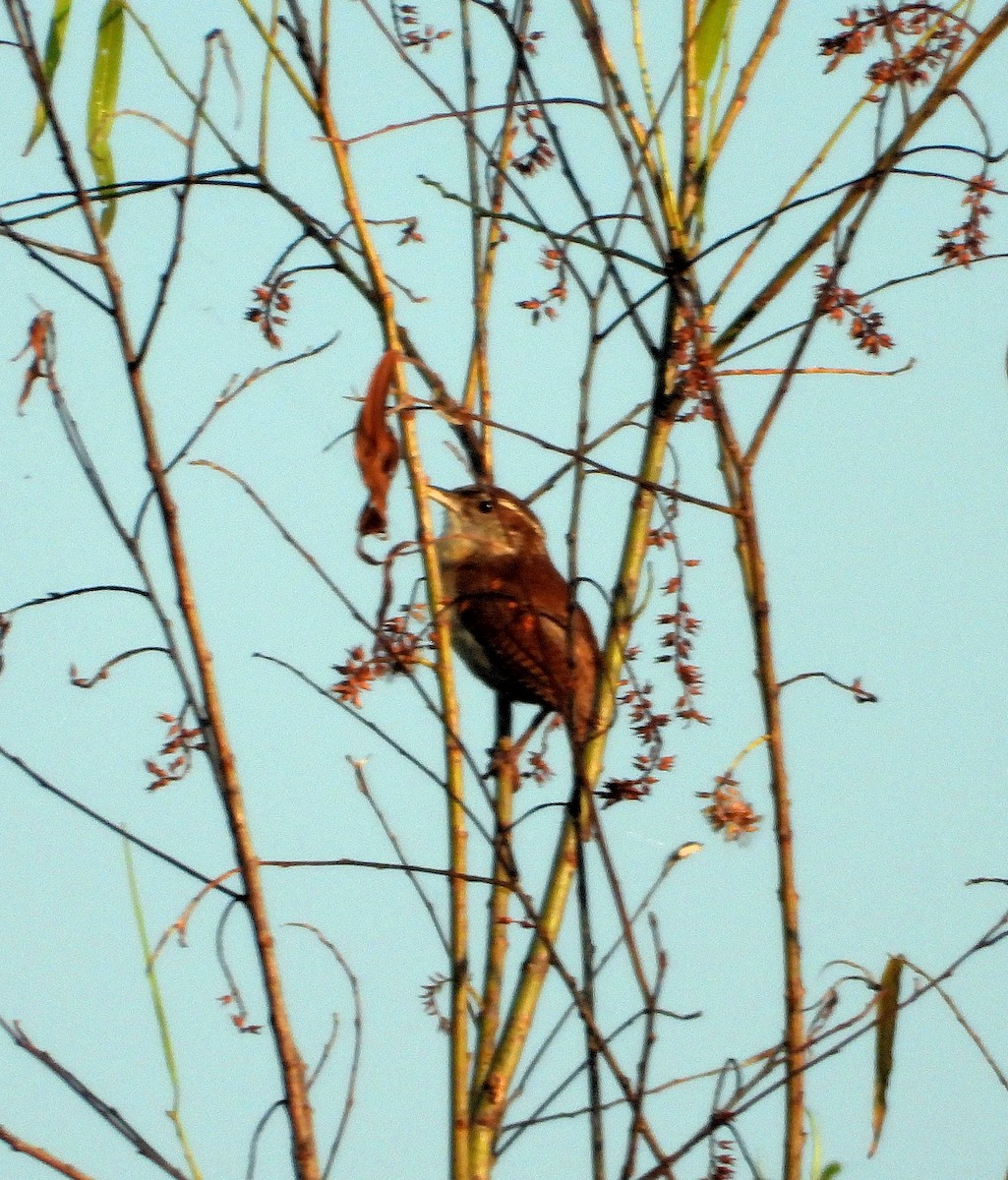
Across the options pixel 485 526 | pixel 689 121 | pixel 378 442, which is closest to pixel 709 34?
pixel 689 121

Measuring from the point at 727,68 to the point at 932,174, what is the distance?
344 millimetres

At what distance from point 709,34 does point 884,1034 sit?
1.51m

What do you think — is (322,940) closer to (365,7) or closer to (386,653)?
(386,653)

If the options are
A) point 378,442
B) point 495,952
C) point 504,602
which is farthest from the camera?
point 504,602

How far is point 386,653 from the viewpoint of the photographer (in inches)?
88.6

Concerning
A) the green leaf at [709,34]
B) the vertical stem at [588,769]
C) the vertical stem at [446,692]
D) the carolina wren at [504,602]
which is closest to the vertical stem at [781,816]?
the vertical stem at [588,769]

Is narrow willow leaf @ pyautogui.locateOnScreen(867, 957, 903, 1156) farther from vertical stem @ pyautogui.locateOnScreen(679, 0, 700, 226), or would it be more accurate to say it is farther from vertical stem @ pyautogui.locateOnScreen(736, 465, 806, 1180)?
vertical stem @ pyautogui.locateOnScreen(679, 0, 700, 226)

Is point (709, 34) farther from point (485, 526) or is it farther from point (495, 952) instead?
point (485, 526)

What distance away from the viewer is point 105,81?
272cm

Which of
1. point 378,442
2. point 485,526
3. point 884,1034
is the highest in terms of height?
point 485,526

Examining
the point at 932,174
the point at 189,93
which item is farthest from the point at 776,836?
the point at 189,93

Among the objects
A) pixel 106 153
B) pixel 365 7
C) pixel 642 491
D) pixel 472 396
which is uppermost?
pixel 365 7

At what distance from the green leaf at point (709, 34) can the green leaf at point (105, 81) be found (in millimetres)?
899

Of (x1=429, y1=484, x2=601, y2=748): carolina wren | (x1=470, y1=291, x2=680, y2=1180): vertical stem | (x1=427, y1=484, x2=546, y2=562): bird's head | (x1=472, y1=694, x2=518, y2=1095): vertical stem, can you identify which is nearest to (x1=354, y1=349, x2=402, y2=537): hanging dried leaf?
(x1=470, y1=291, x2=680, y2=1180): vertical stem
